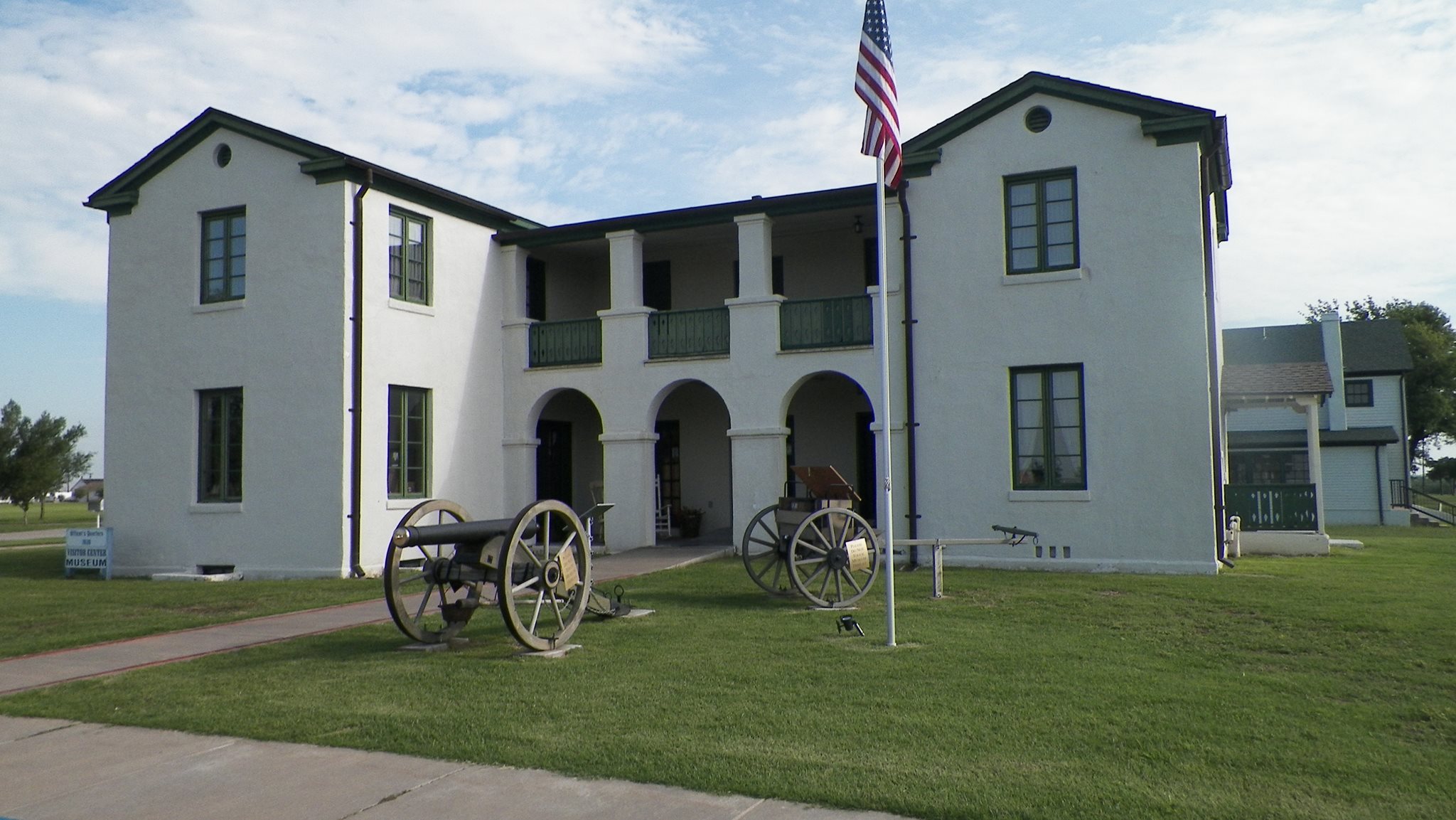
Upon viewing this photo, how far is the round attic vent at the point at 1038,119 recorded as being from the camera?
1545cm

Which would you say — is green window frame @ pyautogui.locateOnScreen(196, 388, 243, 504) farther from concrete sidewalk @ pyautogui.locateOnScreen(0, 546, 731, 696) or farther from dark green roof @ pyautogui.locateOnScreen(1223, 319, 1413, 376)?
dark green roof @ pyautogui.locateOnScreen(1223, 319, 1413, 376)

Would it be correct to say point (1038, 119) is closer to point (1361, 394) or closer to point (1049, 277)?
point (1049, 277)

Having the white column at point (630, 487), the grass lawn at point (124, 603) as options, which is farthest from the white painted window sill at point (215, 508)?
the white column at point (630, 487)

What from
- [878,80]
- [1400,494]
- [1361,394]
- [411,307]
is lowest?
[1400,494]

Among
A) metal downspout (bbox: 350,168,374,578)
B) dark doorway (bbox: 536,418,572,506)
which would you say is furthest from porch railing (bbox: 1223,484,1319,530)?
metal downspout (bbox: 350,168,374,578)

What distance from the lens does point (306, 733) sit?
6305 millimetres

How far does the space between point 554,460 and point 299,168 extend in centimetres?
785

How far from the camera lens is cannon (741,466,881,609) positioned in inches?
441

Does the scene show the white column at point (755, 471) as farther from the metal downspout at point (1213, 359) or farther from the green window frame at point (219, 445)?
the green window frame at point (219, 445)

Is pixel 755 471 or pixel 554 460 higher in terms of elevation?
pixel 554 460

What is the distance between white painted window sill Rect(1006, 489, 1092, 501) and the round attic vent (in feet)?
17.6

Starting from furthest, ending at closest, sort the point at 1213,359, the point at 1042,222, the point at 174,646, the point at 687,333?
the point at 687,333 < the point at 1213,359 < the point at 1042,222 < the point at 174,646

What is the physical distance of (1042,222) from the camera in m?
15.5

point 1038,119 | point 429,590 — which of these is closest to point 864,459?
point 1038,119
